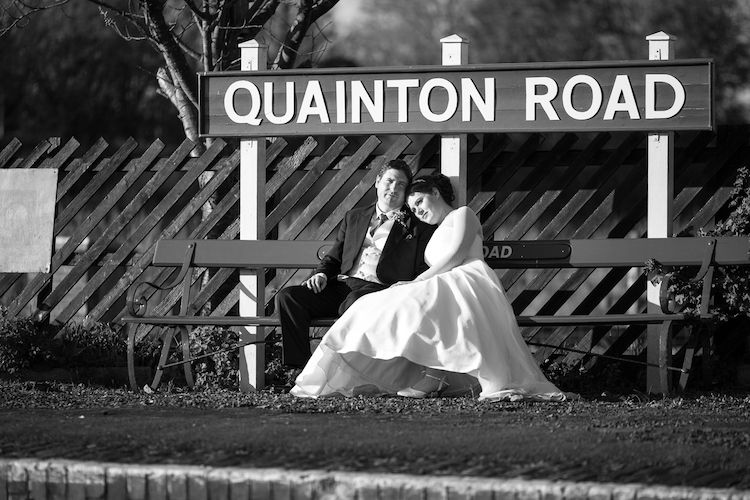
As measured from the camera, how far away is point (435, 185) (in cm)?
786

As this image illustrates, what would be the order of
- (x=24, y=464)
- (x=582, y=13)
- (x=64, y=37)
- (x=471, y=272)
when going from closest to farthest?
(x=24, y=464)
(x=471, y=272)
(x=582, y=13)
(x=64, y=37)

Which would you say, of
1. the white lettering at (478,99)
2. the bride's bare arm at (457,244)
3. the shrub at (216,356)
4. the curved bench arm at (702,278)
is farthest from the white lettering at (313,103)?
the curved bench arm at (702,278)

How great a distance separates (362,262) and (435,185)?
67 centimetres

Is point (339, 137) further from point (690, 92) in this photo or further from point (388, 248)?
point (690, 92)

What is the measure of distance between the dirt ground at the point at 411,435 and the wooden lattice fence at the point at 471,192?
64.6 inches

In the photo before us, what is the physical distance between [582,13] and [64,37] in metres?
11.2

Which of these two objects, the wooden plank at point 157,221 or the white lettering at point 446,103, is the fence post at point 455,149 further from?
the wooden plank at point 157,221

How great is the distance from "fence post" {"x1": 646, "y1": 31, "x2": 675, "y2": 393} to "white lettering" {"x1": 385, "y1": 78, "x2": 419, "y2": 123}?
155cm

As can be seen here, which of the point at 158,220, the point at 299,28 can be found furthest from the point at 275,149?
the point at 299,28

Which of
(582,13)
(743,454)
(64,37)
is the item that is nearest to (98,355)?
(743,454)

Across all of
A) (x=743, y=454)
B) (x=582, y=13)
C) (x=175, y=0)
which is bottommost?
(x=743, y=454)

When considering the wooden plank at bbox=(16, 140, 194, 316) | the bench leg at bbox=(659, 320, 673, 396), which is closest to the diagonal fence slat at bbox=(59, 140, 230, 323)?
the wooden plank at bbox=(16, 140, 194, 316)

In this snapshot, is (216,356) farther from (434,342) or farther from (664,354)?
(664,354)

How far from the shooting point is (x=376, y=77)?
27.2ft
